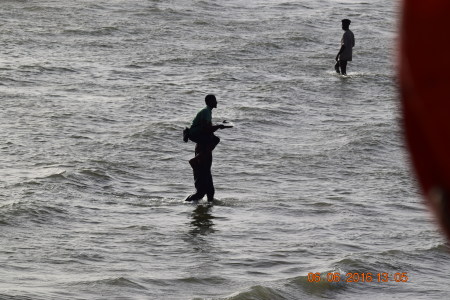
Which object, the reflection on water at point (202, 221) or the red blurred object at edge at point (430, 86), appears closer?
the red blurred object at edge at point (430, 86)

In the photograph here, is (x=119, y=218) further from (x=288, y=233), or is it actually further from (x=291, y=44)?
(x=291, y=44)

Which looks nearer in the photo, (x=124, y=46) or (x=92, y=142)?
(x=92, y=142)

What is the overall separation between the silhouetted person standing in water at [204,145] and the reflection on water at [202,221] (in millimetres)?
173

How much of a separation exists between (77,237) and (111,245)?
0.48 meters

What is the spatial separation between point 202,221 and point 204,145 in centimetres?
84

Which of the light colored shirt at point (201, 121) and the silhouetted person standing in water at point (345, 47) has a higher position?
the light colored shirt at point (201, 121)

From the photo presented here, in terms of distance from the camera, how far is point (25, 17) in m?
28.8

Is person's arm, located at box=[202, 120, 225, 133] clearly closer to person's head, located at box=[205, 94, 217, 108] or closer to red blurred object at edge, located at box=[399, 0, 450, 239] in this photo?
person's head, located at box=[205, 94, 217, 108]

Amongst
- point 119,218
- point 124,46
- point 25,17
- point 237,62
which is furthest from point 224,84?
point 119,218

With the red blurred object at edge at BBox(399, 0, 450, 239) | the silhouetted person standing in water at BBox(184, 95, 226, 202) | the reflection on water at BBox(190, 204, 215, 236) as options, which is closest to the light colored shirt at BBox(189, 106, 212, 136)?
Result: the silhouetted person standing in water at BBox(184, 95, 226, 202)
